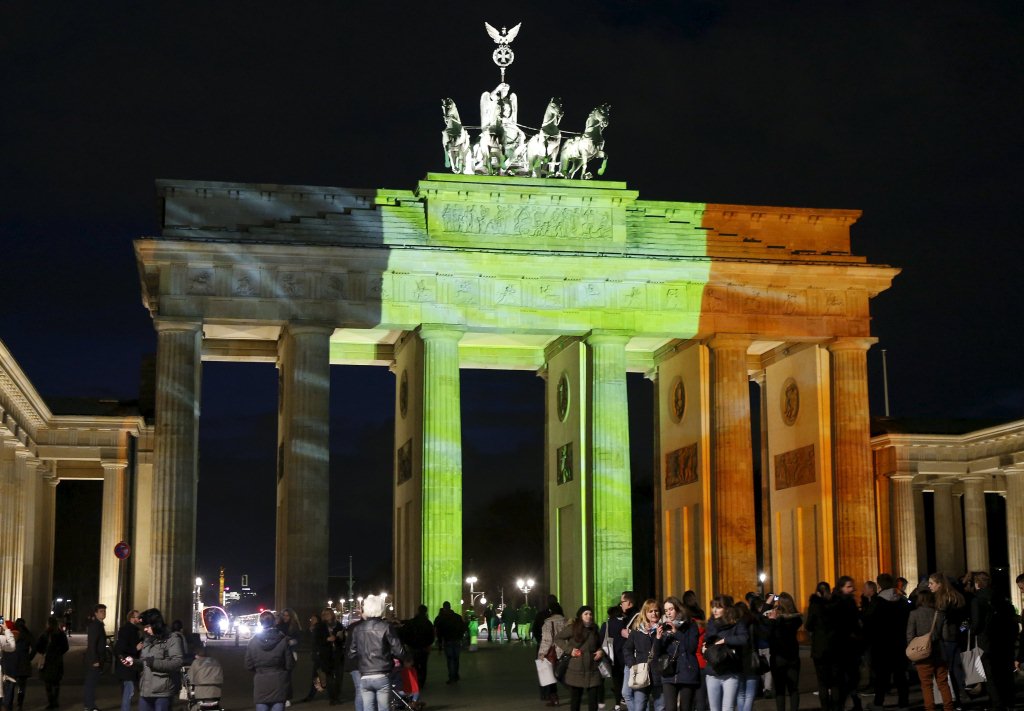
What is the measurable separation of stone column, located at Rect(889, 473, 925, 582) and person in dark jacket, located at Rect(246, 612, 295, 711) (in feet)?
150

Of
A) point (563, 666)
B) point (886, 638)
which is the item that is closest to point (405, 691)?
point (563, 666)

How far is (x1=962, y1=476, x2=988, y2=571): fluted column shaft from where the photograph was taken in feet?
203

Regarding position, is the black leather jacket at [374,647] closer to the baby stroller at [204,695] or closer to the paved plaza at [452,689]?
the baby stroller at [204,695]

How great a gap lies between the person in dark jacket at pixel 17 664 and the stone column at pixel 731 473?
27806 mm

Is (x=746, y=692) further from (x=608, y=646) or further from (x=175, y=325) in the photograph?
(x=175, y=325)

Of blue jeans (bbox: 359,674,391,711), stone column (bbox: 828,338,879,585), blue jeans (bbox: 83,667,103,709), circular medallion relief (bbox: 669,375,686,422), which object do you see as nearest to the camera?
blue jeans (bbox: 359,674,391,711)

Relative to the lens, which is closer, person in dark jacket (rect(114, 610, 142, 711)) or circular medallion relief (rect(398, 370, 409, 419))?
person in dark jacket (rect(114, 610, 142, 711))

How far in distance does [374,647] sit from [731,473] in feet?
110

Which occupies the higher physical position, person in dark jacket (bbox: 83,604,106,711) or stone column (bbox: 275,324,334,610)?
stone column (bbox: 275,324,334,610)

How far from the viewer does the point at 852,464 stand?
5306 cm

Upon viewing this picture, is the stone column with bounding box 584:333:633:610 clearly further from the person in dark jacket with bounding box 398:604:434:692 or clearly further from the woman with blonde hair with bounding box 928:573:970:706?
the woman with blonde hair with bounding box 928:573:970:706

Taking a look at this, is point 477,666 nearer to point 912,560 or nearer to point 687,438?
point 687,438

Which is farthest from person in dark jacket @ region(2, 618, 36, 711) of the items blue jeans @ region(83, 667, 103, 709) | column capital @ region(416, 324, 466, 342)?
column capital @ region(416, 324, 466, 342)

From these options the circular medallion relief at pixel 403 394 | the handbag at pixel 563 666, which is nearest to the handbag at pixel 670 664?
the handbag at pixel 563 666
